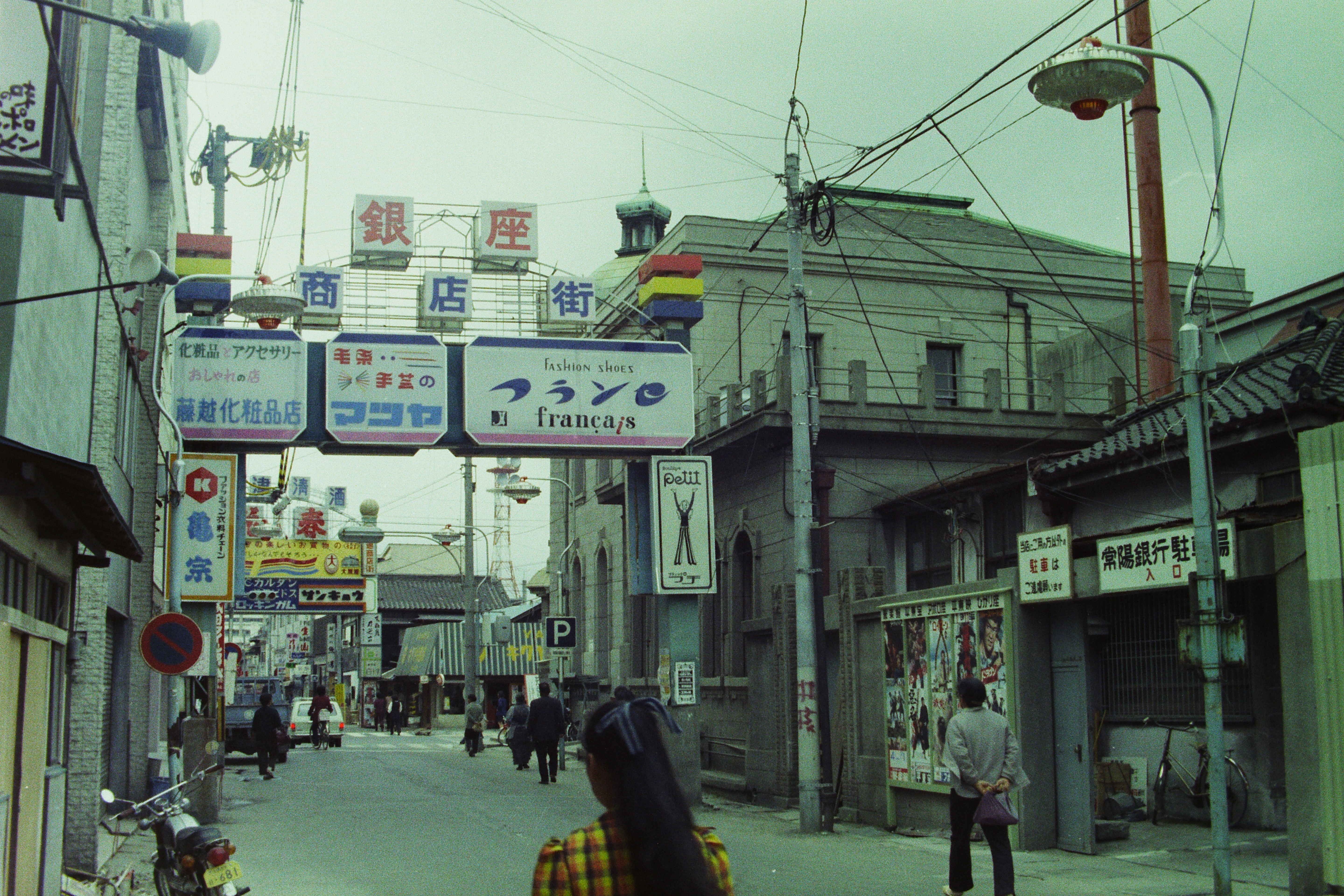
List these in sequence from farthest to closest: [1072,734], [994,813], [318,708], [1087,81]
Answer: [318,708] → [1072,734] → [1087,81] → [994,813]

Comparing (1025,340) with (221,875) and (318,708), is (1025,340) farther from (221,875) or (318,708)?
(221,875)

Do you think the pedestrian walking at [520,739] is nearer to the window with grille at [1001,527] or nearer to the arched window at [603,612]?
the arched window at [603,612]

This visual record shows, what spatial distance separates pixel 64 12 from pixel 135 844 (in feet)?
39.0

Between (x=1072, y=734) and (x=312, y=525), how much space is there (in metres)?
45.5

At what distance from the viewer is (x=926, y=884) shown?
12844mm

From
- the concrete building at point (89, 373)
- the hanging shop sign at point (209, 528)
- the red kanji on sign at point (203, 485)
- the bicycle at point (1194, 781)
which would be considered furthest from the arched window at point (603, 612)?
the bicycle at point (1194, 781)

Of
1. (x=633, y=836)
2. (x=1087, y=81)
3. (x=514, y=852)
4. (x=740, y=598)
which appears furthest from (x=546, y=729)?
(x=633, y=836)

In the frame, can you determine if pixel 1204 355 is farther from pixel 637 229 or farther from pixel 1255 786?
pixel 637 229

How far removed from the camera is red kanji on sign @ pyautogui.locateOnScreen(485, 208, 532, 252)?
22.2 m

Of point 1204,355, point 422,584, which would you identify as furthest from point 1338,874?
point 422,584

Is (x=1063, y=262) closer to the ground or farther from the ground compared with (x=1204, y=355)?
farther from the ground

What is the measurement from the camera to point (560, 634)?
28.3 m

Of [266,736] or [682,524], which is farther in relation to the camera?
[266,736]

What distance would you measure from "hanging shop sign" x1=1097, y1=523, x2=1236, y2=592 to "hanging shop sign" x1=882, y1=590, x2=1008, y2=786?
1761 mm
